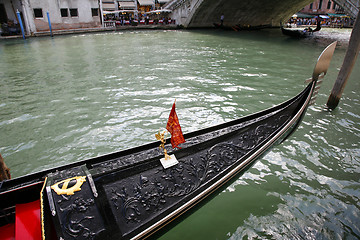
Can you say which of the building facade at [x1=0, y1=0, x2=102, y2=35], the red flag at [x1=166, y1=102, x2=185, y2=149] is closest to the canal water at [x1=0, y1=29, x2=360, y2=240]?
the red flag at [x1=166, y1=102, x2=185, y2=149]

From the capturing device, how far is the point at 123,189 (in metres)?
1.29

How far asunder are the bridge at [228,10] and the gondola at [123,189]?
13.3m

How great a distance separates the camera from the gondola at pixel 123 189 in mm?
1102

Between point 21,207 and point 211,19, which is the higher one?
point 211,19

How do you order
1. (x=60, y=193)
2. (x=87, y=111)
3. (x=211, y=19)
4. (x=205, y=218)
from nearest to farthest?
(x=60, y=193) → (x=205, y=218) → (x=87, y=111) → (x=211, y=19)

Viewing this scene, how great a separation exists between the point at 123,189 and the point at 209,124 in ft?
6.52

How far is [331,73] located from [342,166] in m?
3.86

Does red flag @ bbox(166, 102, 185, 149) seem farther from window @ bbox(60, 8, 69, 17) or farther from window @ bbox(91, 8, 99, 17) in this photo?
window @ bbox(91, 8, 99, 17)

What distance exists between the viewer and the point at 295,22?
25.1 metres

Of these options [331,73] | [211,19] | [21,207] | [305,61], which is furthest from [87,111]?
[211,19]

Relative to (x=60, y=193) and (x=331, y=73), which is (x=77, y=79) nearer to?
(x=60, y=193)

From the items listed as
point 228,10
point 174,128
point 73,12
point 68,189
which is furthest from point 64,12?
point 68,189

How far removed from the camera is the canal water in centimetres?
173

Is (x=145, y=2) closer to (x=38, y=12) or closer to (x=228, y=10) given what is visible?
(x=228, y=10)
